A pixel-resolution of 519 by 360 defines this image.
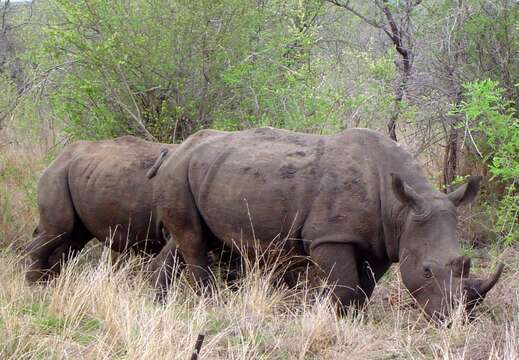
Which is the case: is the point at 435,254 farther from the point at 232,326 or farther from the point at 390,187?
the point at 232,326

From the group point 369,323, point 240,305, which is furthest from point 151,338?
point 369,323

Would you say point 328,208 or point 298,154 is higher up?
point 298,154

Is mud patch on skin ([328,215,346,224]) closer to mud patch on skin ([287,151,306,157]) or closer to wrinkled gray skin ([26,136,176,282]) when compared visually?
mud patch on skin ([287,151,306,157])

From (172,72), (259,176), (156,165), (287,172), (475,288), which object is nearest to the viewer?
(475,288)

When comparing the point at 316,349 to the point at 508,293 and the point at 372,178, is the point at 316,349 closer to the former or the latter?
the point at 372,178

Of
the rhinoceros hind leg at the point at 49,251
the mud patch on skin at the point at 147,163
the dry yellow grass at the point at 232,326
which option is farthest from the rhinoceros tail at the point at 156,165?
the rhinoceros hind leg at the point at 49,251

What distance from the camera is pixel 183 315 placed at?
5.79 meters

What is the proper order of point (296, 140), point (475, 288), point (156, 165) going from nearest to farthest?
point (475, 288) < point (296, 140) < point (156, 165)

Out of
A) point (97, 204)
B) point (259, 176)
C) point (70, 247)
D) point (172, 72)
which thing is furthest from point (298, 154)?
point (70, 247)

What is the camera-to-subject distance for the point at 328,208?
244 inches

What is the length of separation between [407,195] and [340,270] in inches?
29.4

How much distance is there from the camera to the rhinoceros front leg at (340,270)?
6121 mm

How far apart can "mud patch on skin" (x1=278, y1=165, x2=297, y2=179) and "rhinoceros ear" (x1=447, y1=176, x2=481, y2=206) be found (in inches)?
47.1

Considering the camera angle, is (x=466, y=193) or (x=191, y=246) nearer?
(x=466, y=193)
